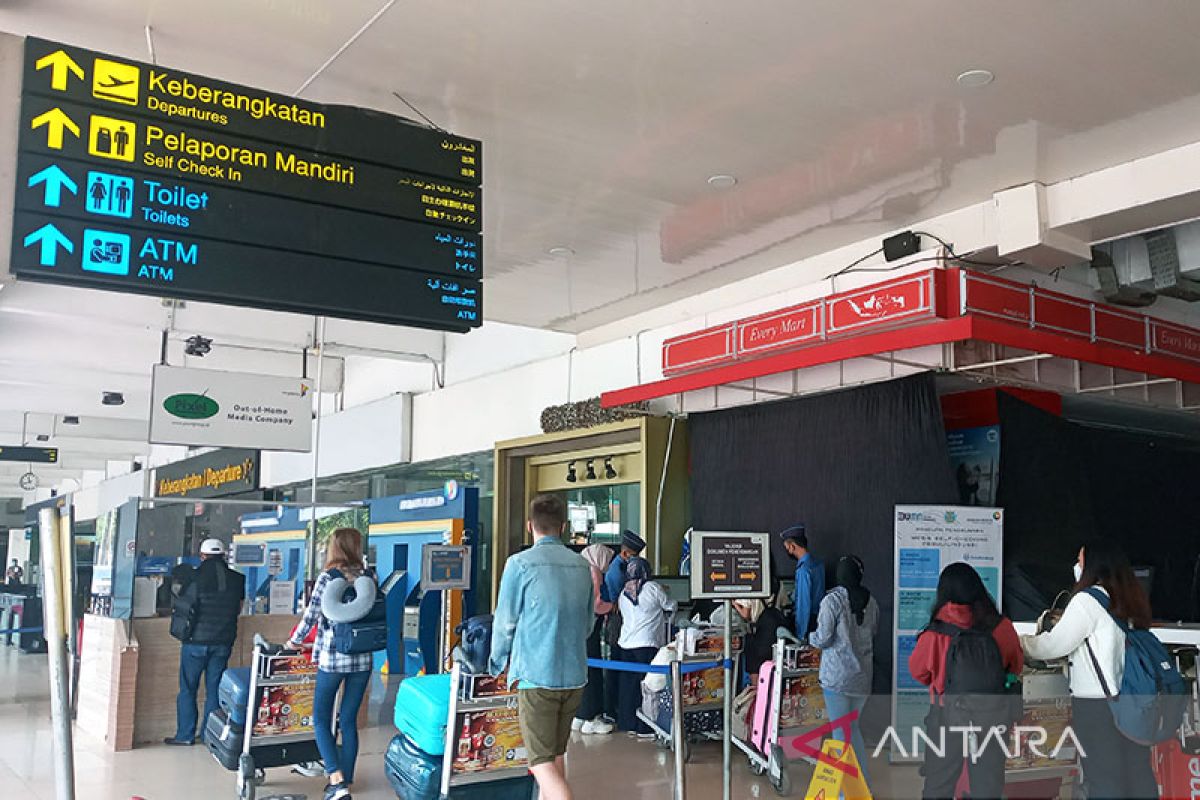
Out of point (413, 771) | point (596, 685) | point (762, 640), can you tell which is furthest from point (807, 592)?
point (413, 771)

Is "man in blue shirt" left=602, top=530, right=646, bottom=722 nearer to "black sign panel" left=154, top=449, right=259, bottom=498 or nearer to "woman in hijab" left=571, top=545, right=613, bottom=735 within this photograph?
"woman in hijab" left=571, top=545, right=613, bottom=735

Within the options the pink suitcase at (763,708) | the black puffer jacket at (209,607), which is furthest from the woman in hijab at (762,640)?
the black puffer jacket at (209,607)

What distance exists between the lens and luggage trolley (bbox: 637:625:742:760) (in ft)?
22.2

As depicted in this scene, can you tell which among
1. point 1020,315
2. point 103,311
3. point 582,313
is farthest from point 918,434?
point 103,311

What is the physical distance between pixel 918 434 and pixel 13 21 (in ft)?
18.0

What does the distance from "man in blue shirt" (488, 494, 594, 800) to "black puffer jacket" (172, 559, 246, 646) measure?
3432 mm

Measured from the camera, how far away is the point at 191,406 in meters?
10.3

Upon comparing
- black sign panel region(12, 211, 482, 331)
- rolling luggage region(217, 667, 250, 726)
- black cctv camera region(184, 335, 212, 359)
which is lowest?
rolling luggage region(217, 667, 250, 726)

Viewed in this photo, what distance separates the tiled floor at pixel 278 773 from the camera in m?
5.72

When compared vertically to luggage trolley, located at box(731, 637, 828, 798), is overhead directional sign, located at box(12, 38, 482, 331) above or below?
above

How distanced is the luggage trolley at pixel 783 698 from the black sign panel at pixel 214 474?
1012 cm

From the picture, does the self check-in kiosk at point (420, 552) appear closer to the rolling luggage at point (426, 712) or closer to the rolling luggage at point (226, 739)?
the rolling luggage at point (226, 739)

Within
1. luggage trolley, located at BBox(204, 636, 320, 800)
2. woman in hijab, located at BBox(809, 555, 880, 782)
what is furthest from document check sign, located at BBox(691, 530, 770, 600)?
luggage trolley, located at BBox(204, 636, 320, 800)

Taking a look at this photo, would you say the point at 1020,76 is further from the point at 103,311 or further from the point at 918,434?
the point at 103,311
